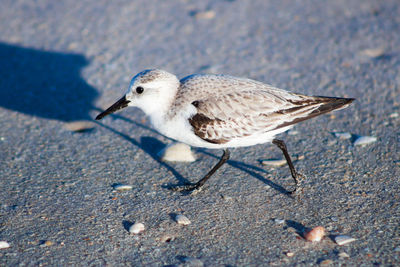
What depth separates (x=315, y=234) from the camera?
3992 mm

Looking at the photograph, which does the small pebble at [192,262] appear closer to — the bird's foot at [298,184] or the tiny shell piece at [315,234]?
the tiny shell piece at [315,234]

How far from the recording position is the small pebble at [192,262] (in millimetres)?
3742

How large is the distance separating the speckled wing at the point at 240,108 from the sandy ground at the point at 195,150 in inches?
27.5

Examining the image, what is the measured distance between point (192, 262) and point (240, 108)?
5.51 ft

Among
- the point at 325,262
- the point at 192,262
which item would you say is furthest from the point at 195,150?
the point at 325,262

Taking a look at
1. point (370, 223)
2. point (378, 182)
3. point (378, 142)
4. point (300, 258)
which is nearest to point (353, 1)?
point (378, 142)

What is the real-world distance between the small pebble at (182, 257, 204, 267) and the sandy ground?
0.02 meters

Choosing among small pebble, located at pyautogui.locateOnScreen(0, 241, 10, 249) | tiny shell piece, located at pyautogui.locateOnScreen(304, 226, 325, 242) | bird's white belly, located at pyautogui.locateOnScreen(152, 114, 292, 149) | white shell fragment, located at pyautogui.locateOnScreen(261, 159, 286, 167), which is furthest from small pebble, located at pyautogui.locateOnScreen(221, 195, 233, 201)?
small pebble, located at pyautogui.locateOnScreen(0, 241, 10, 249)

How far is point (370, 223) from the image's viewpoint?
13.8 feet

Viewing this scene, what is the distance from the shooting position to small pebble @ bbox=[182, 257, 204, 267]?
374 centimetres

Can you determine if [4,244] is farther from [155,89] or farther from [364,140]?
[364,140]

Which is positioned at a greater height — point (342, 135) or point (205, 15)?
point (205, 15)

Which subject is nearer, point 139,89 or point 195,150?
point 139,89

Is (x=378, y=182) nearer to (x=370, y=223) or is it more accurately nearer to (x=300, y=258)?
(x=370, y=223)
